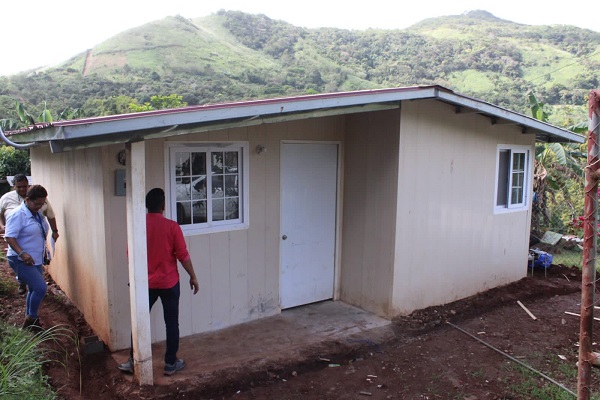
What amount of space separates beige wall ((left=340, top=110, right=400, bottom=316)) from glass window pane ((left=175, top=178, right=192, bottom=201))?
245cm

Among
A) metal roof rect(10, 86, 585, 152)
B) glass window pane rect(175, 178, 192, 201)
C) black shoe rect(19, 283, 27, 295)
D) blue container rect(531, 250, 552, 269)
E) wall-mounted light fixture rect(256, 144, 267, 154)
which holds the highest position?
metal roof rect(10, 86, 585, 152)

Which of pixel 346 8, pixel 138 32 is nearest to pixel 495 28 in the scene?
pixel 346 8

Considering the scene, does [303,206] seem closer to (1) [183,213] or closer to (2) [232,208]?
(2) [232,208]

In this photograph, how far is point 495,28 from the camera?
220ft

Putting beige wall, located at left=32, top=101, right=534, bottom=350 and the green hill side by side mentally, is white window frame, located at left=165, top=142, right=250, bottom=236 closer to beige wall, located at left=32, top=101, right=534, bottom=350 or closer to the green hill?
beige wall, located at left=32, top=101, right=534, bottom=350

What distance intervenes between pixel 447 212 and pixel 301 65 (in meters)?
48.5

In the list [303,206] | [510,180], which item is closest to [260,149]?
[303,206]

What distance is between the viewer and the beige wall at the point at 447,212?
20.8ft

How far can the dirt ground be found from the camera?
440 centimetres

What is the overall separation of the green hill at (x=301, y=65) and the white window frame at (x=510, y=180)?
21.0 m

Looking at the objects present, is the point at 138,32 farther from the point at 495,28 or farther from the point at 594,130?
the point at 594,130

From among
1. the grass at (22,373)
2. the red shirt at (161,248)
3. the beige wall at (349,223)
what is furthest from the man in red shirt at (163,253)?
the grass at (22,373)

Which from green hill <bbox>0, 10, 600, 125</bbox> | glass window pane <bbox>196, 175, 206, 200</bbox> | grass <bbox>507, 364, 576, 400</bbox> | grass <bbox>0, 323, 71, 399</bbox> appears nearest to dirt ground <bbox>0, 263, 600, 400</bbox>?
grass <bbox>507, 364, 576, 400</bbox>

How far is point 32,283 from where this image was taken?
5129mm
